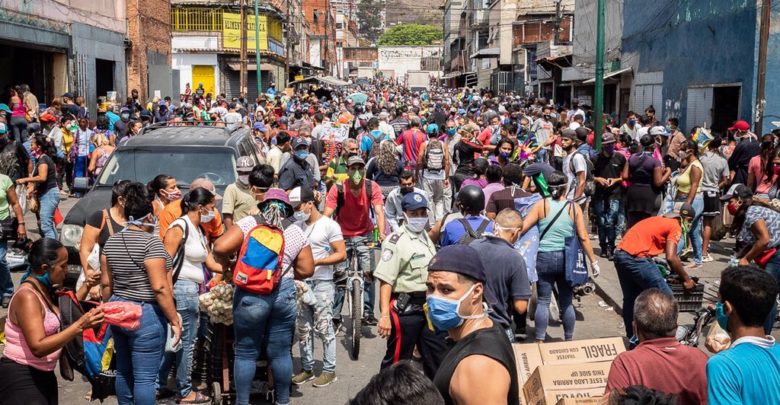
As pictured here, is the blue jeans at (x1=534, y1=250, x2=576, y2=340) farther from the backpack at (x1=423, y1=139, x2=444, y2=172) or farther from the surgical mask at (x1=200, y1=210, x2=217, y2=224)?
the backpack at (x1=423, y1=139, x2=444, y2=172)

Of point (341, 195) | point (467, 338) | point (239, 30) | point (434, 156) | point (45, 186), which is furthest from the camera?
point (239, 30)

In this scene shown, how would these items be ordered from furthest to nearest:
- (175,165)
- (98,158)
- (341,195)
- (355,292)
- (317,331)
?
(98,158) < (175,165) < (341,195) < (355,292) < (317,331)

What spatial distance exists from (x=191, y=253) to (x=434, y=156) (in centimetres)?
739

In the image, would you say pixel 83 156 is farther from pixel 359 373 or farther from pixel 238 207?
pixel 359 373

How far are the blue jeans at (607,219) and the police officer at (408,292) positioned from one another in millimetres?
6487

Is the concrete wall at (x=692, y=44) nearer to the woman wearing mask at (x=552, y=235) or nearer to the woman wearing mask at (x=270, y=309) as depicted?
the woman wearing mask at (x=552, y=235)

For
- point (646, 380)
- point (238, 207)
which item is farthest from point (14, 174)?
point (646, 380)

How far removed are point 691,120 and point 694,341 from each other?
1655 centimetres

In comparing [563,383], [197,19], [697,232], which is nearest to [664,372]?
[563,383]

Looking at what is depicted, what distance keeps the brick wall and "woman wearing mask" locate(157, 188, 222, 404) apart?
87.6ft

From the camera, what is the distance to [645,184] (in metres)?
12.1

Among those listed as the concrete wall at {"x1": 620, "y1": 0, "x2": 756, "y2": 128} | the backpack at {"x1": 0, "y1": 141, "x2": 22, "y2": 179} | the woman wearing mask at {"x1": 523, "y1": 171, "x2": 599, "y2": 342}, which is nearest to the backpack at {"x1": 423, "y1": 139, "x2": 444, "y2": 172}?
the woman wearing mask at {"x1": 523, "y1": 171, "x2": 599, "y2": 342}

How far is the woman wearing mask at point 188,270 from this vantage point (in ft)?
22.1

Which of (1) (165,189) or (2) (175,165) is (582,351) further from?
(2) (175,165)
